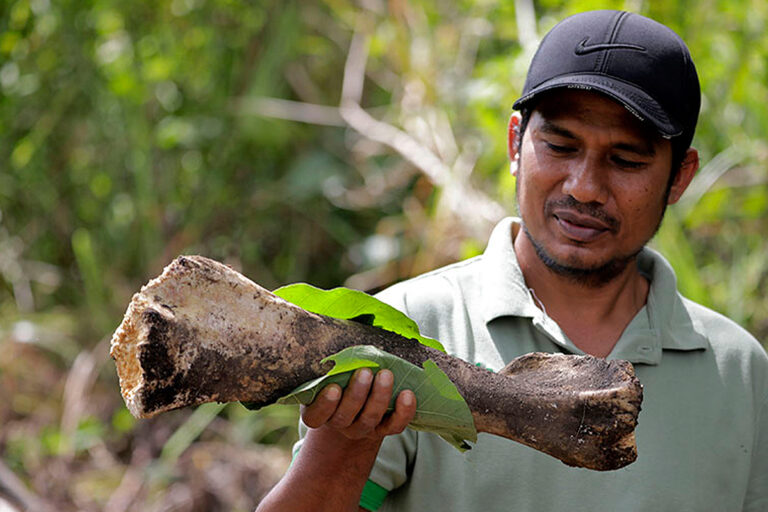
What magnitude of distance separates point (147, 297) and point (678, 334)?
3.36 feet

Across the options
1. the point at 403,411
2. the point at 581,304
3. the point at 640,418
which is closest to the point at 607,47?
the point at 581,304

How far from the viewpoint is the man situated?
4.94ft

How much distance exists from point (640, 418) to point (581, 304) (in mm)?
246

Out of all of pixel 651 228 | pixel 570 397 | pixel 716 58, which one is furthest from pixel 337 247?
pixel 570 397

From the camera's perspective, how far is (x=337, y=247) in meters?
4.36

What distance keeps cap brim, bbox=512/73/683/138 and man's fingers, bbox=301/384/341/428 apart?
0.69 m

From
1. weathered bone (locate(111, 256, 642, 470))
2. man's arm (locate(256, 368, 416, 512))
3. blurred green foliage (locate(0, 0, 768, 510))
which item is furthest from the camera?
blurred green foliage (locate(0, 0, 768, 510))

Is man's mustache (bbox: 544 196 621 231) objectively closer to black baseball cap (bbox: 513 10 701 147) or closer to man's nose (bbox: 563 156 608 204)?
man's nose (bbox: 563 156 608 204)

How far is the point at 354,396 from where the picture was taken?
47.6 inches

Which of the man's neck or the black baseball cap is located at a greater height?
the black baseball cap

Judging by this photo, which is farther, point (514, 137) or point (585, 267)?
point (514, 137)

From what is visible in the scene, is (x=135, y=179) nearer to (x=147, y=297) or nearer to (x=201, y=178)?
(x=201, y=178)

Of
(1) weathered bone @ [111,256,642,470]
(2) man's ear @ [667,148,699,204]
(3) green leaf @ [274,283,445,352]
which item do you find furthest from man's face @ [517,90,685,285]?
(3) green leaf @ [274,283,445,352]

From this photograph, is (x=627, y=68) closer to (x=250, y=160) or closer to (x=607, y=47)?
(x=607, y=47)
